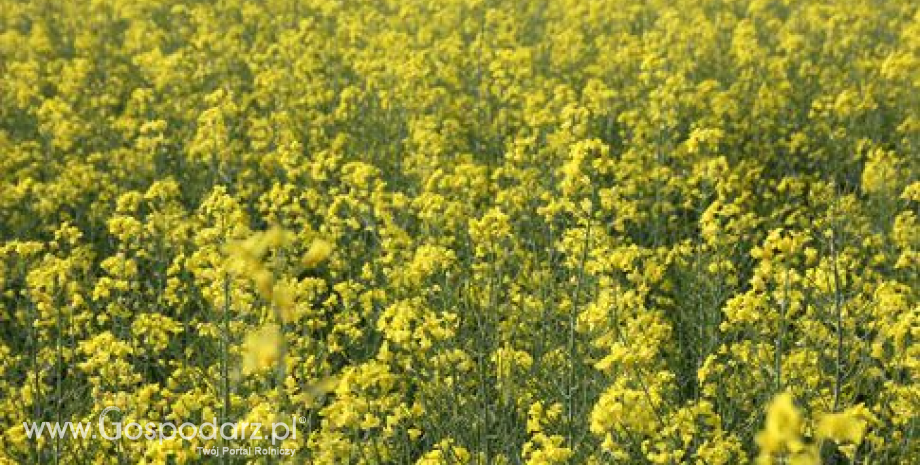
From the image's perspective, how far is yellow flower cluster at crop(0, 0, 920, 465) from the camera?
3.03 m

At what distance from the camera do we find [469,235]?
14.5 ft

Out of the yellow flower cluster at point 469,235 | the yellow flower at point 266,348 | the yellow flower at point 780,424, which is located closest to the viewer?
the yellow flower at point 780,424

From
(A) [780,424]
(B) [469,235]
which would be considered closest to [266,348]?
(A) [780,424]

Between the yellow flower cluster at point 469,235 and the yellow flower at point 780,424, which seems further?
the yellow flower cluster at point 469,235

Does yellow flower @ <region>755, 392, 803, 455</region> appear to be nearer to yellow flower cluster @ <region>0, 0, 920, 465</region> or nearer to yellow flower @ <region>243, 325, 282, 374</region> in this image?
yellow flower cluster @ <region>0, 0, 920, 465</region>

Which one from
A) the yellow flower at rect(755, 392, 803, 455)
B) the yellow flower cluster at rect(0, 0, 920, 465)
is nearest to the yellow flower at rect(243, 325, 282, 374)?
the yellow flower cluster at rect(0, 0, 920, 465)

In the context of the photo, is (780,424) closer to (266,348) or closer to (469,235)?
(266,348)

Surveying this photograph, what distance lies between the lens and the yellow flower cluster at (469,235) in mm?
3027

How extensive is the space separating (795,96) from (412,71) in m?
2.41

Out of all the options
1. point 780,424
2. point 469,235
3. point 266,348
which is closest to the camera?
point 780,424

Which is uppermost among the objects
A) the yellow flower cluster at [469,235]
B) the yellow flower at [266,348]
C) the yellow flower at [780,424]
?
the yellow flower cluster at [469,235]

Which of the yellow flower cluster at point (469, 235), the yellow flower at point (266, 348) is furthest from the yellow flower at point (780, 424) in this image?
the yellow flower at point (266, 348)

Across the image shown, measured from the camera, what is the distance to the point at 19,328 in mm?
4625

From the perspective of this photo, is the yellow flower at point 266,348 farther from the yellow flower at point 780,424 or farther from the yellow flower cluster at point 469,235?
the yellow flower at point 780,424
